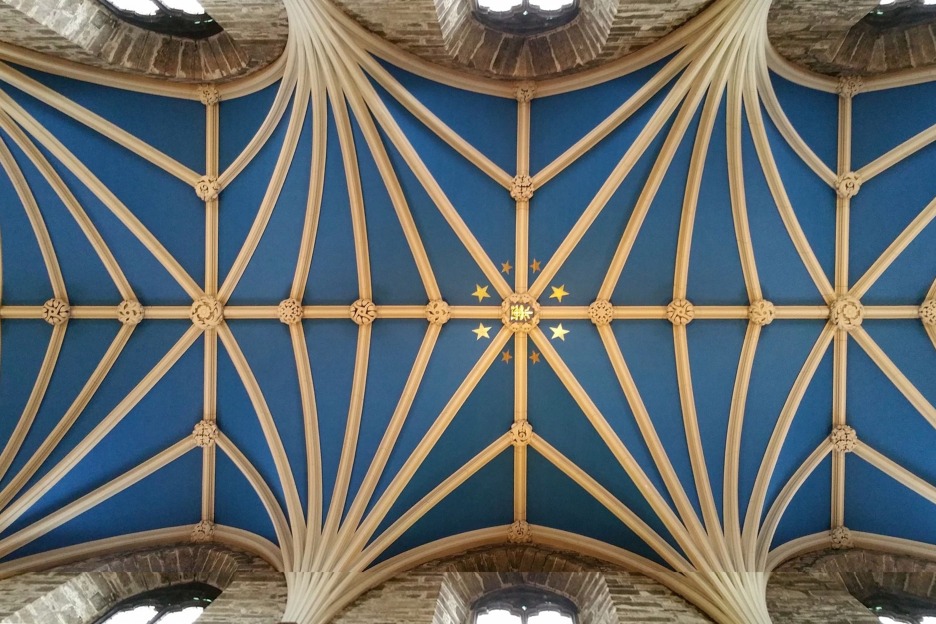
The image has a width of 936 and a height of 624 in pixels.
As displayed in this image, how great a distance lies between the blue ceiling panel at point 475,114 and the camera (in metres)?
9.41

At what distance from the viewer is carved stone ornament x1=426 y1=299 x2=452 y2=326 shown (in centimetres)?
995

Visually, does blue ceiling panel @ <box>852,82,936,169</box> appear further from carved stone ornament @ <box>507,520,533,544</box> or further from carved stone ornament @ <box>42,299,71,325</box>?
carved stone ornament @ <box>42,299,71,325</box>

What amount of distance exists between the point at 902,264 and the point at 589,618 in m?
7.52

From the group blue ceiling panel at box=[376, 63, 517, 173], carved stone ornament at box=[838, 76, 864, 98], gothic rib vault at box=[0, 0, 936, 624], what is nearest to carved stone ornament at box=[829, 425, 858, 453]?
gothic rib vault at box=[0, 0, 936, 624]

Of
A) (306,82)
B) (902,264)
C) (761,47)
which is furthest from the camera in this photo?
(902,264)

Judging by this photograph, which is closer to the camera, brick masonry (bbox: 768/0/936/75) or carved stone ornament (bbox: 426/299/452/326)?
brick masonry (bbox: 768/0/936/75)

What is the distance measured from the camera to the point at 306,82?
29.9ft

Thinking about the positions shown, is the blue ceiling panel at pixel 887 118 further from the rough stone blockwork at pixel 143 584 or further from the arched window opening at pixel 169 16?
the rough stone blockwork at pixel 143 584

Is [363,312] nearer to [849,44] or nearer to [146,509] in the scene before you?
[146,509]

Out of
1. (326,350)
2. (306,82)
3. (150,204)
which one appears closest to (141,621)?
(326,350)

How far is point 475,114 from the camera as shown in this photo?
9.66m

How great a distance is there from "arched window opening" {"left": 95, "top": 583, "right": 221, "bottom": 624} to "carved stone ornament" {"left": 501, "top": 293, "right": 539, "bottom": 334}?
6.37 meters

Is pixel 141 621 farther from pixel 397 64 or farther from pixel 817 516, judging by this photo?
→ pixel 817 516

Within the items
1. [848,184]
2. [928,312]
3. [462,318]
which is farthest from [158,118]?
[928,312]
